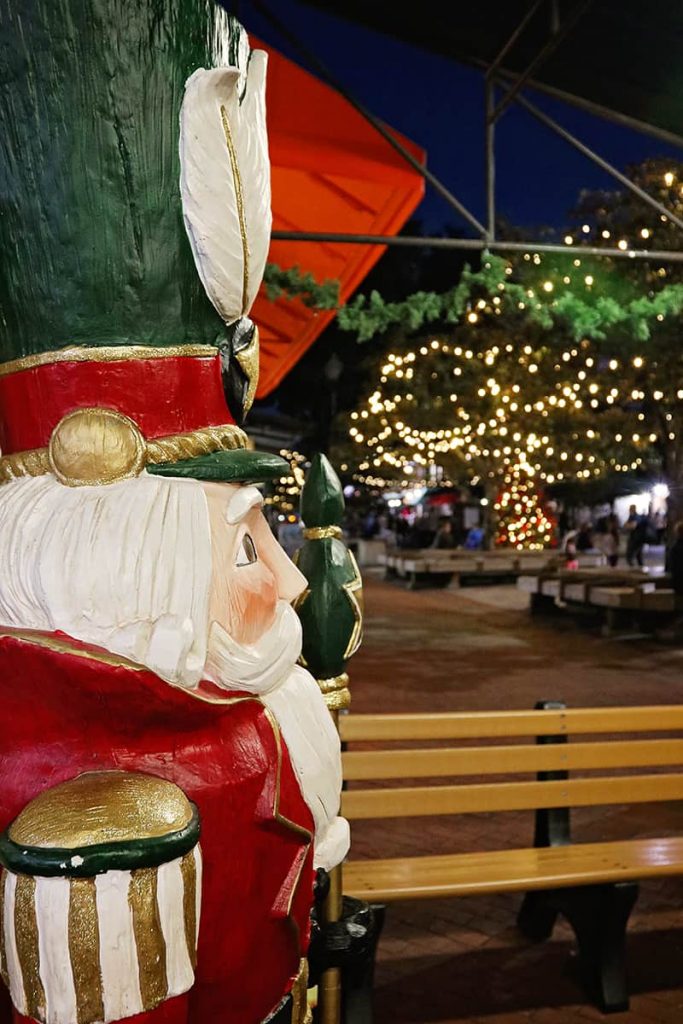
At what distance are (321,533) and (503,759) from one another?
169cm

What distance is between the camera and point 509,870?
2875 mm

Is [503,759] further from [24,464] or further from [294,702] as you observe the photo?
Answer: [24,464]

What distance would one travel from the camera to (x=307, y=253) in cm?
572

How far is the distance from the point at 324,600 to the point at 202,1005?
822 mm

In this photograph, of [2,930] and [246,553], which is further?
[246,553]

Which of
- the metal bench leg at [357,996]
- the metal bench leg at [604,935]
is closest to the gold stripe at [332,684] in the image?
the metal bench leg at [357,996]

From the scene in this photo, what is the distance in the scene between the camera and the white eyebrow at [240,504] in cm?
128

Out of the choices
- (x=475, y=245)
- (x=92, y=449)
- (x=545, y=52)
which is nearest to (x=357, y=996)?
(x=92, y=449)

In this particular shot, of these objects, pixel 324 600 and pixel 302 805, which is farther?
pixel 324 600

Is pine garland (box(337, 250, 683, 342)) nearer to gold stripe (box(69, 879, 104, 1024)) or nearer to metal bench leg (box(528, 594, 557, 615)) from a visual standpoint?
gold stripe (box(69, 879, 104, 1024))

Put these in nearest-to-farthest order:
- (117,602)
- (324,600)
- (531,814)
Result: 1. (117,602)
2. (324,600)
3. (531,814)

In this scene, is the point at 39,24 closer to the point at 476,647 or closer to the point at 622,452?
the point at 476,647

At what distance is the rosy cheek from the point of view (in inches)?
50.1

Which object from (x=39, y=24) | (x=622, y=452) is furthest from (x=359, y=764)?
(x=622, y=452)
